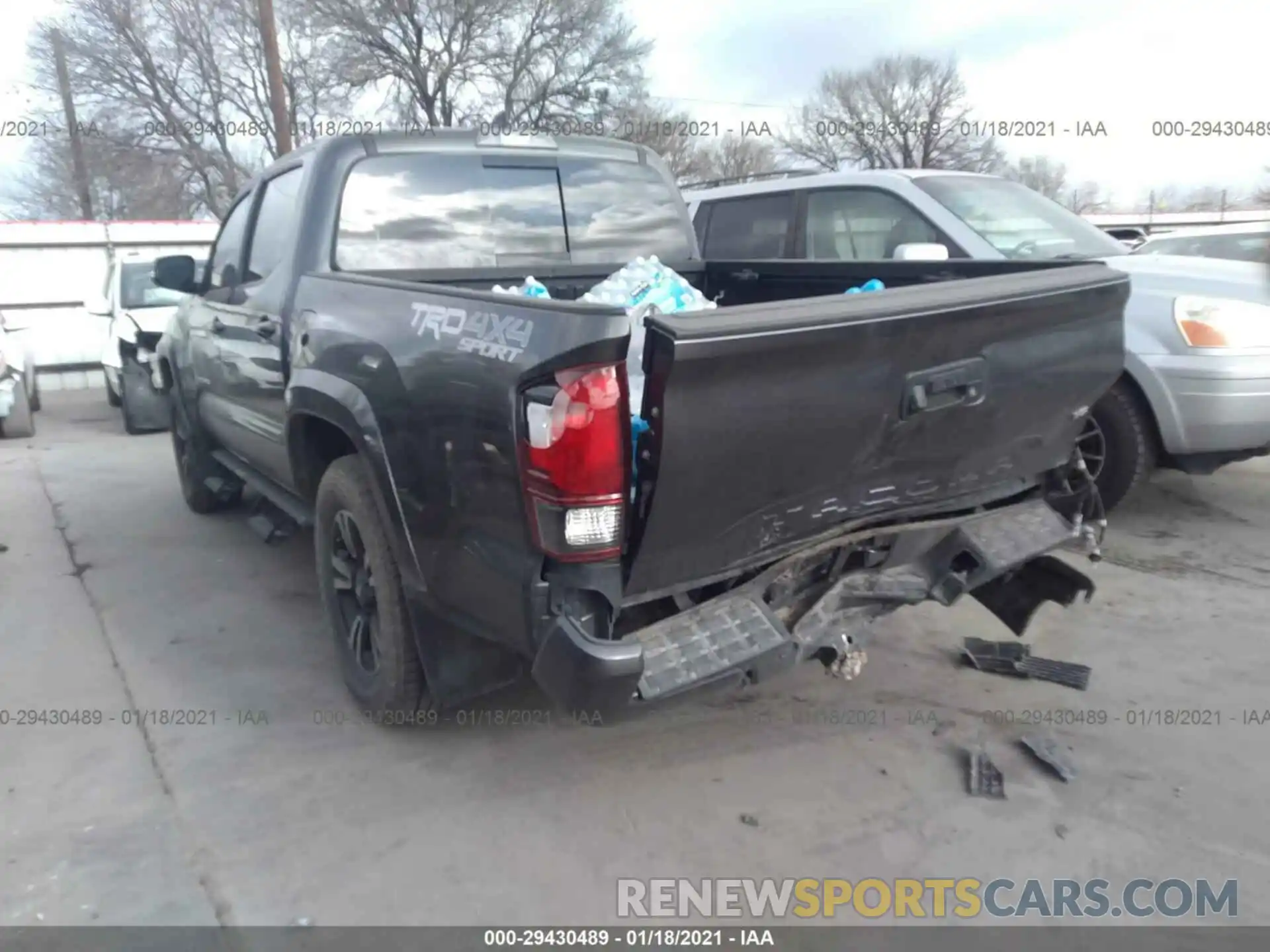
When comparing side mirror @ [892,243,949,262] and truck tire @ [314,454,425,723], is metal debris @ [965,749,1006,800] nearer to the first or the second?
truck tire @ [314,454,425,723]

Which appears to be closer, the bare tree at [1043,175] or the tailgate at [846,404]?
the tailgate at [846,404]

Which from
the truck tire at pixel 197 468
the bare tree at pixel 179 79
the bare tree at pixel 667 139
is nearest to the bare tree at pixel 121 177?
the bare tree at pixel 179 79

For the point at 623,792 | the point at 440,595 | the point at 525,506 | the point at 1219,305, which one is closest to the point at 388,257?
the point at 440,595

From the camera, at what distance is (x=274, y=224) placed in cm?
443

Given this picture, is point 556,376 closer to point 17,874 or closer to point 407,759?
point 407,759

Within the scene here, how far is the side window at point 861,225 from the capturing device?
6008 millimetres

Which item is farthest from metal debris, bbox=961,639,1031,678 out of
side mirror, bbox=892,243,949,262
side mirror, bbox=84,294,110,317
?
side mirror, bbox=84,294,110,317

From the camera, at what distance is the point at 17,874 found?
2.85 metres

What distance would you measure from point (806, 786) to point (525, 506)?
1.39 metres

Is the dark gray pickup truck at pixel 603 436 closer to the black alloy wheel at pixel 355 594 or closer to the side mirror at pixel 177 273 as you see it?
the black alloy wheel at pixel 355 594

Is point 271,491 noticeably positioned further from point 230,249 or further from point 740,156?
point 740,156

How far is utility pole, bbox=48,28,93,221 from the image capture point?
23891 mm

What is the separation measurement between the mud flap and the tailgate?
19.7 inches

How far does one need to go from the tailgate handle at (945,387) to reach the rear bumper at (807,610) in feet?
1.35
